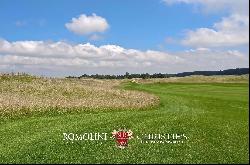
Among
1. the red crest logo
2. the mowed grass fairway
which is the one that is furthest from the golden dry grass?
the red crest logo

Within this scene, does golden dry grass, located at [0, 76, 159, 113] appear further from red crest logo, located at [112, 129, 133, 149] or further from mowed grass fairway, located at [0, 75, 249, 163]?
red crest logo, located at [112, 129, 133, 149]

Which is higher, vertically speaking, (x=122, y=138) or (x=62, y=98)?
(x=62, y=98)

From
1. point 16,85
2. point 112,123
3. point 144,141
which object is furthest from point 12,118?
point 16,85

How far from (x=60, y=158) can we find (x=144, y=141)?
499 centimetres

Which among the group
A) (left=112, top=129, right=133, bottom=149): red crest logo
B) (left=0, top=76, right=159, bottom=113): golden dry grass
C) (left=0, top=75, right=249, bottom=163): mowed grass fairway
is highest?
(left=0, top=76, right=159, bottom=113): golden dry grass

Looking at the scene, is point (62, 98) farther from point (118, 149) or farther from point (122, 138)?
point (118, 149)

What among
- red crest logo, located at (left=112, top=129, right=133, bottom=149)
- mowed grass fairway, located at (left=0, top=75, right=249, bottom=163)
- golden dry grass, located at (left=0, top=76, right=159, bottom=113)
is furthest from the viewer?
golden dry grass, located at (left=0, top=76, right=159, bottom=113)

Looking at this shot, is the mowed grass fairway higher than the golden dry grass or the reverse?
the reverse

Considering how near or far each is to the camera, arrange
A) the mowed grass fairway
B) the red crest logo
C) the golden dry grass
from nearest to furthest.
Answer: the mowed grass fairway, the red crest logo, the golden dry grass

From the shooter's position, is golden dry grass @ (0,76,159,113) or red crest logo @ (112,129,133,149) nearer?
red crest logo @ (112,129,133,149)

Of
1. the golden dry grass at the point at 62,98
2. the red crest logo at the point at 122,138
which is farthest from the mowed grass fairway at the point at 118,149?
the golden dry grass at the point at 62,98

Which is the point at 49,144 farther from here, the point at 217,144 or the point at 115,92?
the point at 115,92

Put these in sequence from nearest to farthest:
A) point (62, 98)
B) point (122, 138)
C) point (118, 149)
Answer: point (118, 149) < point (122, 138) < point (62, 98)

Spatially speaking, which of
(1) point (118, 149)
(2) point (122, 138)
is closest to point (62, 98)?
(2) point (122, 138)
